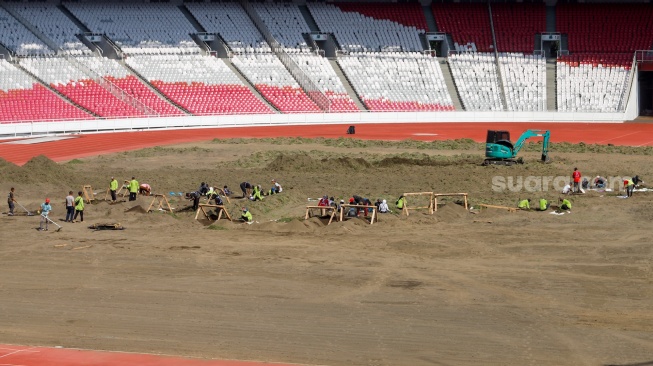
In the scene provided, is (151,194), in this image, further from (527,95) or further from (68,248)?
(527,95)

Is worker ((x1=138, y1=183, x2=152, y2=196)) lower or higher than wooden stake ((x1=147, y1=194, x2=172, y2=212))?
higher

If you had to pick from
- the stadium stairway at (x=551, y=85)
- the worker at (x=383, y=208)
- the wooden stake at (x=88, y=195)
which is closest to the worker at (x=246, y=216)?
the worker at (x=383, y=208)

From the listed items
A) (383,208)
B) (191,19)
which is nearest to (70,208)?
(383,208)

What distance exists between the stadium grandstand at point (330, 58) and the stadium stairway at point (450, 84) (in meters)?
0.14

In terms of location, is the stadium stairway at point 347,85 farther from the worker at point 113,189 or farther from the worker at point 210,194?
the worker at point 210,194

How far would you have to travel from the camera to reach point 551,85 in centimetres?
7606

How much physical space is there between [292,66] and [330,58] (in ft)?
12.8

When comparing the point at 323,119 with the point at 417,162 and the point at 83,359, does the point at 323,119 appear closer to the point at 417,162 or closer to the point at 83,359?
the point at 417,162

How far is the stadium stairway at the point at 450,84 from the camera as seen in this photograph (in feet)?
247

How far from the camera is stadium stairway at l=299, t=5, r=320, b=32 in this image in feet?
267

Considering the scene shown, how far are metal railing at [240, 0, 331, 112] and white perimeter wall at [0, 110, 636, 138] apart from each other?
7.29 ft

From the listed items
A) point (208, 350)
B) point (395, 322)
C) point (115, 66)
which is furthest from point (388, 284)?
point (115, 66)

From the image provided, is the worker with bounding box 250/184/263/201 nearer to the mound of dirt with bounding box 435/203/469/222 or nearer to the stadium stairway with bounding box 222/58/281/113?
the mound of dirt with bounding box 435/203/469/222

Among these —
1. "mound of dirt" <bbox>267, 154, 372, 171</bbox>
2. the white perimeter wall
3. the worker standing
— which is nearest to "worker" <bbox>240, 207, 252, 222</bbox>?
the worker standing
